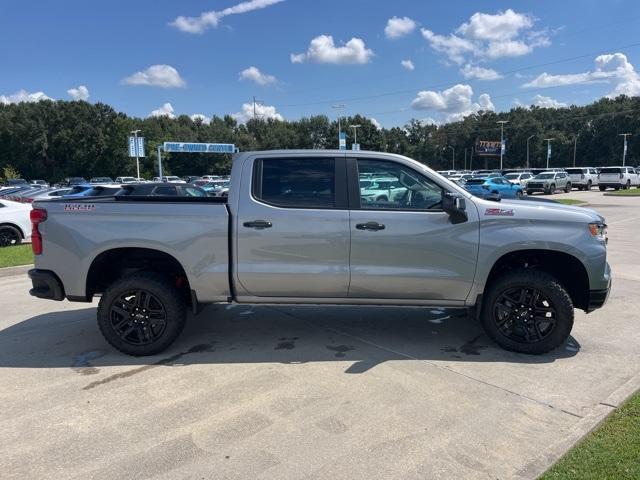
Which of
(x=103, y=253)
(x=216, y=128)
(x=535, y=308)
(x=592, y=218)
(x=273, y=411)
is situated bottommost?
(x=273, y=411)

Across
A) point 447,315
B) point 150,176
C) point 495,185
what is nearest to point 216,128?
point 150,176

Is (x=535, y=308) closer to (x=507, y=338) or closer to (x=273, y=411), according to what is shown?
(x=507, y=338)

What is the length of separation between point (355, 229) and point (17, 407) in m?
3.06

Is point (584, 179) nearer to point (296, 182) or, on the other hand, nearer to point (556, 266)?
point (556, 266)

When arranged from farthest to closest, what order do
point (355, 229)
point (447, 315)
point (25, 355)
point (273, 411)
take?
1. point (447, 315)
2. point (25, 355)
3. point (355, 229)
4. point (273, 411)

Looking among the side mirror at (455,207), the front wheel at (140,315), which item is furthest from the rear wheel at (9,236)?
the side mirror at (455,207)

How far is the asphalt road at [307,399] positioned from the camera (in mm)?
3023

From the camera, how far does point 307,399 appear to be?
382 centimetres

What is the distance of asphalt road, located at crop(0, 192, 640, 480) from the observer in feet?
9.92

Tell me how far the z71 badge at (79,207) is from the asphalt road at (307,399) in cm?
143

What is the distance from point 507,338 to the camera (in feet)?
15.5

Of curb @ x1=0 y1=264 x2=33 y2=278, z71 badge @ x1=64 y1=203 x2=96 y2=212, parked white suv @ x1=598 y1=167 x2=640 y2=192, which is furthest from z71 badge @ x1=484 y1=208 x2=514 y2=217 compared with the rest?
parked white suv @ x1=598 y1=167 x2=640 y2=192

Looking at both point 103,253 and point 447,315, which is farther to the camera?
point 447,315

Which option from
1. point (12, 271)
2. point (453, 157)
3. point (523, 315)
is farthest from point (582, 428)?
point (453, 157)
